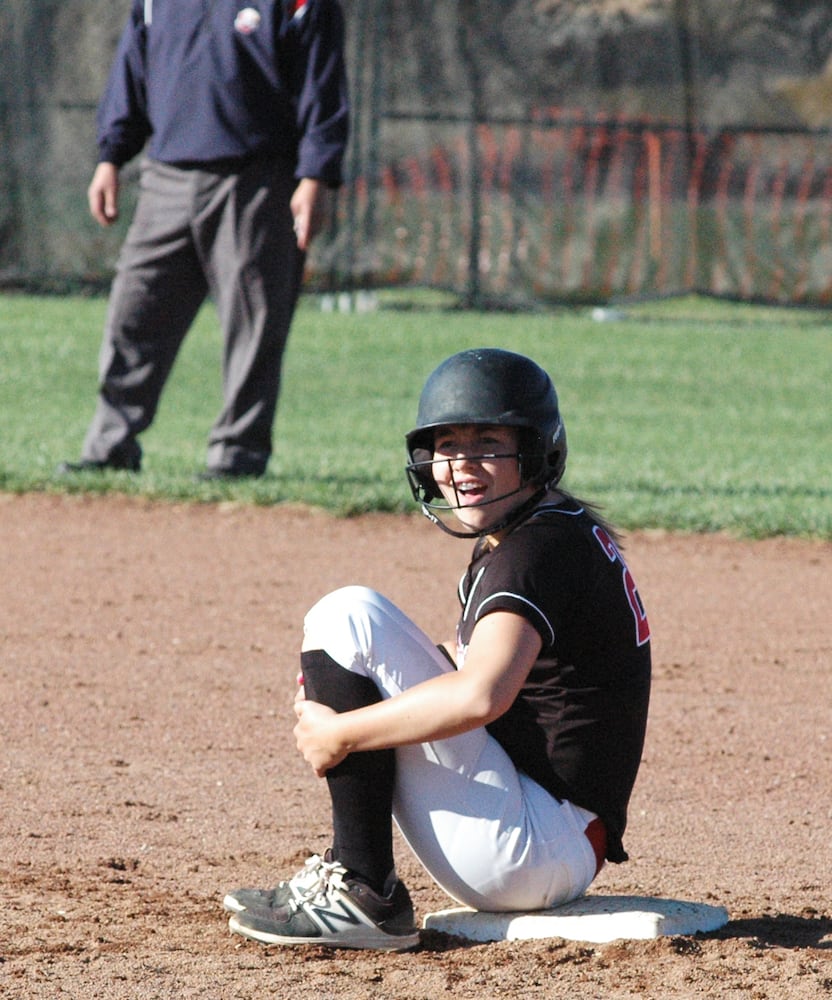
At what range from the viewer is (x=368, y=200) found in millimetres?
14156

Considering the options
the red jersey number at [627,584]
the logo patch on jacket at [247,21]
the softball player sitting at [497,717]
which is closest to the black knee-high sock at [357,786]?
the softball player sitting at [497,717]

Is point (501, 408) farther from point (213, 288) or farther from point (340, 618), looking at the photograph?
point (213, 288)

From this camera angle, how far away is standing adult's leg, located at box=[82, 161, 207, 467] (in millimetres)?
6754

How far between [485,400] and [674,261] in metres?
12.3

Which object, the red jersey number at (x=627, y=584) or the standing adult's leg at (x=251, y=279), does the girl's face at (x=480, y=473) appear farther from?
the standing adult's leg at (x=251, y=279)

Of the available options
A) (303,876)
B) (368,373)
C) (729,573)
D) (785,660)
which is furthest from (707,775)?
(368,373)

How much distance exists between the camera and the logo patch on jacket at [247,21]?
22.0ft

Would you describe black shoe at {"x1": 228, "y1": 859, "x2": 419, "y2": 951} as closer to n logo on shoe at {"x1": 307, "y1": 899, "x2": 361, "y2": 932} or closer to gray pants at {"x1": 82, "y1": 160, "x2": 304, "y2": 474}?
n logo on shoe at {"x1": 307, "y1": 899, "x2": 361, "y2": 932}

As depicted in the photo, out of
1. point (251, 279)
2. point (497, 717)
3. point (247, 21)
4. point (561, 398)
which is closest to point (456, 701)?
point (497, 717)

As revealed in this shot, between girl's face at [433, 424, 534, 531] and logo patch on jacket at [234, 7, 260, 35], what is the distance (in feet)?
14.1

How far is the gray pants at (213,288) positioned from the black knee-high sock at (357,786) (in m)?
4.09

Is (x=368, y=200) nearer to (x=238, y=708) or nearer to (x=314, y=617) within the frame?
(x=238, y=708)

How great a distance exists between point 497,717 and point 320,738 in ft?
0.96

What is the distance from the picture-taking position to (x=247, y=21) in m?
6.73
